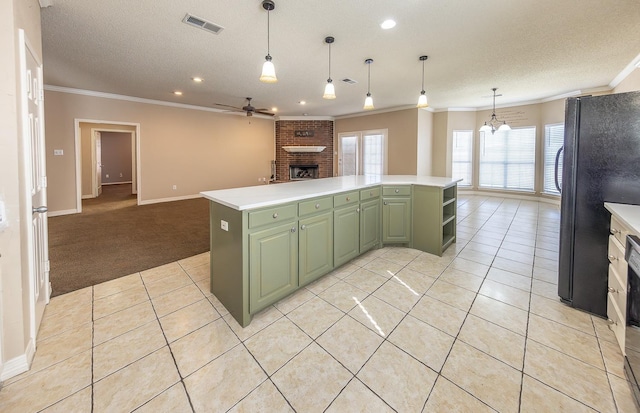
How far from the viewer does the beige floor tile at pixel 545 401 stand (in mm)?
1310

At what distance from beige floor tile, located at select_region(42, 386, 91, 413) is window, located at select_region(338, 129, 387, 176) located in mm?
7366

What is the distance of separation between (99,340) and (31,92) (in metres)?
1.80

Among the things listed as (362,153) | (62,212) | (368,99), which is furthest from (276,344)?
(362,153)

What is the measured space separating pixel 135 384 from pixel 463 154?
870cm

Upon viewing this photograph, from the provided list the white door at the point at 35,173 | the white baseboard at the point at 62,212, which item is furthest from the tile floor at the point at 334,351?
the white baseboard at the point at 62,212

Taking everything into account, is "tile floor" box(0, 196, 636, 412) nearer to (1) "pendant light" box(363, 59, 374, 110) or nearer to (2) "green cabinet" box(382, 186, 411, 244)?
(2) "green cabinet" box(382, 186, 411, 244)

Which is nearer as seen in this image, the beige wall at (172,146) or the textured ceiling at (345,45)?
the textured ceiling at (345,45)

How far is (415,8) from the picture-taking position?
2.50 metres

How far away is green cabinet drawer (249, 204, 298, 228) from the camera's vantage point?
1.94 metres

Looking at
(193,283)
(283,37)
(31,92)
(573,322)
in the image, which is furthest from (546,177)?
(31,92)

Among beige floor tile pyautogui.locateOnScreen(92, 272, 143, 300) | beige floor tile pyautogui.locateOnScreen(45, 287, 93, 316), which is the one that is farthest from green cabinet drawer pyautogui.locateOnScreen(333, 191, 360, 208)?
beige floor tile pyautogui.locateOnScreen(45, 287, 93, 316)

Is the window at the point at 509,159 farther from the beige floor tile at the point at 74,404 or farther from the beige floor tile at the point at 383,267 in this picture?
the beige floor tile at the point at 74,404

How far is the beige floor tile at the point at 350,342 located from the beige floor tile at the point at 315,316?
0.06 metres

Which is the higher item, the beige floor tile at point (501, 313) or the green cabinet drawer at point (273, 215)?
the green cabinet drawer at point (273, 215)
